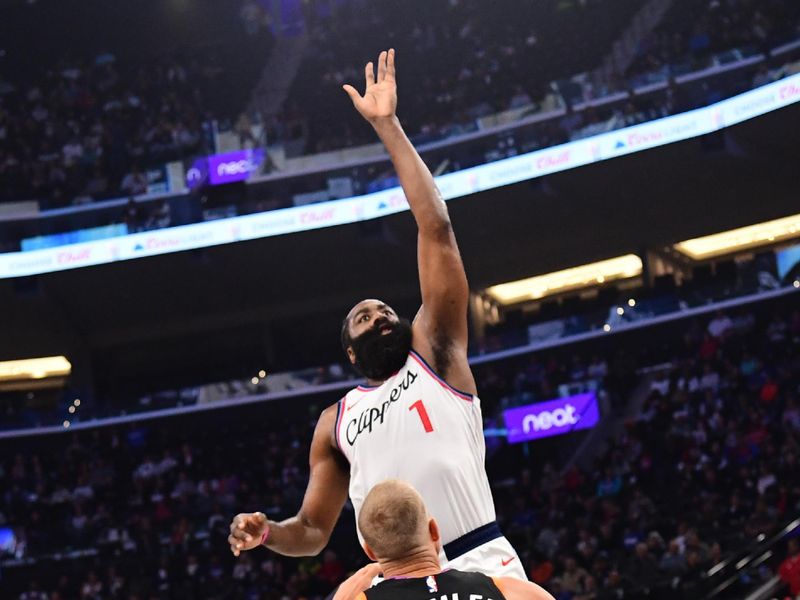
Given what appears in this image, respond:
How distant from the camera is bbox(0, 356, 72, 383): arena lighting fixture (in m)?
24.7

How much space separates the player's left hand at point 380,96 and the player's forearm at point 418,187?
0.10m

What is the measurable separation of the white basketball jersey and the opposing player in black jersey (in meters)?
0.65

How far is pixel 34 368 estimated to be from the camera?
81.6 ft

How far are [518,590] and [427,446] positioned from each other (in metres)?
0.80

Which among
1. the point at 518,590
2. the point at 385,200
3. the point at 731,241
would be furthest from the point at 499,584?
the point at 731,241

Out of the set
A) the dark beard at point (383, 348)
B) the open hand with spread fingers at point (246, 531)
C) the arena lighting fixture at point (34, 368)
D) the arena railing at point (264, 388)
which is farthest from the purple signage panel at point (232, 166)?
the open hand with spread fingers at point (246, 531)

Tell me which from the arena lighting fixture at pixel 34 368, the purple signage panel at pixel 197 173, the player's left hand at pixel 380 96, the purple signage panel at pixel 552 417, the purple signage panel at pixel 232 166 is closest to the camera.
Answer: the player's left hand at pixel 380 96

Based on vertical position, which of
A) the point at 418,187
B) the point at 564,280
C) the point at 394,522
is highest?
the point at 564,280

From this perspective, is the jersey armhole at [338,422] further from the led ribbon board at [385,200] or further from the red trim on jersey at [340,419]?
the led ribbon board at [385,200]

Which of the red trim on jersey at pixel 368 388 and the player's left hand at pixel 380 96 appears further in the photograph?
the player's left hand at pixel 380 96

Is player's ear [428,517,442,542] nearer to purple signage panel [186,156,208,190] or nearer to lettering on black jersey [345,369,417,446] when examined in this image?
lettering on black jersey [345,369,417,446]

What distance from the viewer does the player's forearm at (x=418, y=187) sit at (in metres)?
3.70

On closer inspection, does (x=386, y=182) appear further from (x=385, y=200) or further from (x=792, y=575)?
(x=792, y=575)

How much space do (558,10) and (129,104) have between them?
32.9 ft
